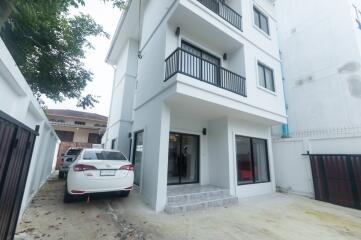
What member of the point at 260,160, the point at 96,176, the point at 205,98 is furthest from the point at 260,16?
the point at 96,176

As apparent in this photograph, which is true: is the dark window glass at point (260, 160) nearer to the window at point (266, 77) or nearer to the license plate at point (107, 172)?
the window at point (266, 77)

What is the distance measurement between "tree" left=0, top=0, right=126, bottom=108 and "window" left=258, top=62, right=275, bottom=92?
21.2 feet

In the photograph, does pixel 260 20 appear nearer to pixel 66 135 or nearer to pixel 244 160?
pixel 244 160

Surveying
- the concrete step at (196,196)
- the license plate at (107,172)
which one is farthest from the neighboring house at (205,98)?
the license plate at (107,172)

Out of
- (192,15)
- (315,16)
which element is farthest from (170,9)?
(315,16)

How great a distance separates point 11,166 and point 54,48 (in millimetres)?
6293

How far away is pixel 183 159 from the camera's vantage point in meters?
7.61

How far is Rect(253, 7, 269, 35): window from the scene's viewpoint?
9.08 metres

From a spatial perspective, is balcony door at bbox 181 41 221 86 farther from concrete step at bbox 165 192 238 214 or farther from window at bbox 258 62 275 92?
concrete step at bbox 165 192 238 214

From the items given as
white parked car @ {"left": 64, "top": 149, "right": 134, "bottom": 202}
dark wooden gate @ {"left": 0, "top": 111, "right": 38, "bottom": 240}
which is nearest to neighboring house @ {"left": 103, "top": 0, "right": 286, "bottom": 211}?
white parked car @ {"left": 64, "top": 149, "right": 134, "bottom": 202}

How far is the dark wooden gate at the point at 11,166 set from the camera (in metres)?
1.97

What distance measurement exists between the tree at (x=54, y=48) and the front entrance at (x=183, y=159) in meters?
4.64

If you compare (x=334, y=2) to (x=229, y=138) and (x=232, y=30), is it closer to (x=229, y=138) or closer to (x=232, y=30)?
(x=232, y=30)

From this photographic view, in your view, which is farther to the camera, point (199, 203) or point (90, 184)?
point (199, 203)
